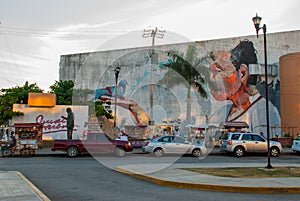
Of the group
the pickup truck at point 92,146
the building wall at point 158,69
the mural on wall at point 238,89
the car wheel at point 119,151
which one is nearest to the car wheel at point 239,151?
the pickup truck at point 92,146

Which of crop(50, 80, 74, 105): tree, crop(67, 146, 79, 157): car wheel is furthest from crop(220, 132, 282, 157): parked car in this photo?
crop(50, 80, 74, 105): tree

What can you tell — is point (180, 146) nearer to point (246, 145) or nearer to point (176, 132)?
point (246, 145)

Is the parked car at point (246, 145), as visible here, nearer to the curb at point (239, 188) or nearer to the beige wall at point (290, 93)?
the beige wall at point (290, 93)

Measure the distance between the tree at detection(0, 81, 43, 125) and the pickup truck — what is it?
10.9 metres

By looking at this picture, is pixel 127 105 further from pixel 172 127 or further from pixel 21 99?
pixel 21 99

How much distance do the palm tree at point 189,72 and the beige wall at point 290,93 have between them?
8.02 metres

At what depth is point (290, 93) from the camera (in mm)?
35188

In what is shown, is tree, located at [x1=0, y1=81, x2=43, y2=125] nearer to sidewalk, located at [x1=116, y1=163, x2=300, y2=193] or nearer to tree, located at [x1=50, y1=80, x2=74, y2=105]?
tree, located at [x1=50, y1=80, x2=74, y2=105]

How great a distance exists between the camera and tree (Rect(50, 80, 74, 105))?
4549 cm

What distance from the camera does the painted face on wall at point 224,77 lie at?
3984 cm

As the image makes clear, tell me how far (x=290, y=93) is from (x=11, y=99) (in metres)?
27.6

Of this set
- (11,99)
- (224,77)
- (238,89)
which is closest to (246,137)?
(238,89)

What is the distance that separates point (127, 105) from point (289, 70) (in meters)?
20.2

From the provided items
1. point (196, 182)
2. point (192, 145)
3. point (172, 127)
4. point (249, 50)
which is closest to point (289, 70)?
point (249, 50)
